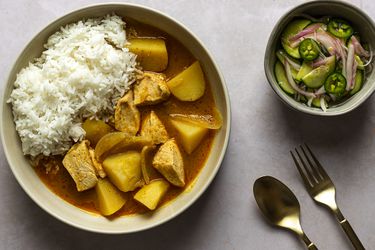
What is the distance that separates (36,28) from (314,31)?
4.59ft

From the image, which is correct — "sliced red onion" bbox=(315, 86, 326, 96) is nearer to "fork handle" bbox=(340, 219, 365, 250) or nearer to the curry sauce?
the curry sauce

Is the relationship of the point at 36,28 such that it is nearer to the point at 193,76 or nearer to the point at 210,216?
the point at 193,76

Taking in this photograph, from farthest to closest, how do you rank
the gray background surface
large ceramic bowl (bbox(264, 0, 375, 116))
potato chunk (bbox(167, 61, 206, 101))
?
the gray background surface < potato chunk (bbox(167, 61, 206, 101)) < large ceramic bowl (bbox(264, 0, 375, 116))

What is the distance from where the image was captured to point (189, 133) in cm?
263

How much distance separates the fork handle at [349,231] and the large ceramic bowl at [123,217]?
0.71m

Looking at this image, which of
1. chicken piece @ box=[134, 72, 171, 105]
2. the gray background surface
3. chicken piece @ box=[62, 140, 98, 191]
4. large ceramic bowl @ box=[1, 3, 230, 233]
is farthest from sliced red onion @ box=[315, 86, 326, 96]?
chicken piece @ box=[62, 140, 98, 191]

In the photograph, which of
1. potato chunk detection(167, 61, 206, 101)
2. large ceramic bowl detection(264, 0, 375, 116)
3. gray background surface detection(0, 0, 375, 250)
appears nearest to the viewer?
large ceramic bowl detection(264, 0, 375, 116)

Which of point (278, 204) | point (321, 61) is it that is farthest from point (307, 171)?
point (321, 61)

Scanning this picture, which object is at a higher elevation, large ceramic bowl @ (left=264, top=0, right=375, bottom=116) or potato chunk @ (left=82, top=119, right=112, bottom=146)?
potato chunk @ (left=82, top=119, right=112, bottom=146)

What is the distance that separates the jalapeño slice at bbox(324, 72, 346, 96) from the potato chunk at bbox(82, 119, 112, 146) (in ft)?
3.57

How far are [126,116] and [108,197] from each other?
15.9 inches

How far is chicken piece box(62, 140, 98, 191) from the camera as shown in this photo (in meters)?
2.55

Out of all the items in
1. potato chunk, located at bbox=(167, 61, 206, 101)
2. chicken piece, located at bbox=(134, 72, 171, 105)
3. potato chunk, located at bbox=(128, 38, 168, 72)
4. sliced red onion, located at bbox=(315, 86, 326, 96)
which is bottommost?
sliced red onion, located at bbox=(315, 86, 326, 96)

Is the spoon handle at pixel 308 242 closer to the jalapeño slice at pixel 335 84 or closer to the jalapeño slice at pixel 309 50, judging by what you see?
the jalapeño slice at pixel 335 84
